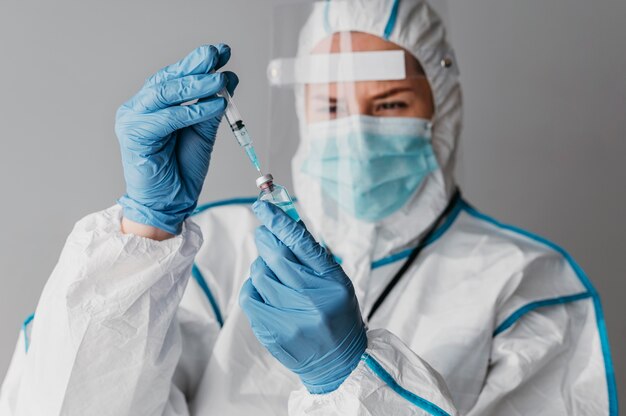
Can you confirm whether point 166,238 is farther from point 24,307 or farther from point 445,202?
point 24,307

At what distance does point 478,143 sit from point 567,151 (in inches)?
11.1

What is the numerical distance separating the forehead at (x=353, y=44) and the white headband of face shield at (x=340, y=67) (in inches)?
0.8

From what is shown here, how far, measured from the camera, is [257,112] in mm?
2422

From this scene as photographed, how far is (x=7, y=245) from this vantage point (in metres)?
2.15

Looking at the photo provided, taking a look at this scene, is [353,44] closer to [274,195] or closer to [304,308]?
[274,195]

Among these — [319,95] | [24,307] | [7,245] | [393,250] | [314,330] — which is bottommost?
[24,307]

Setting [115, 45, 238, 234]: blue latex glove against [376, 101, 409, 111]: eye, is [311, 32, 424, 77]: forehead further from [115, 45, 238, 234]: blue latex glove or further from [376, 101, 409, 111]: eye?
[115, 45, 238, 234]: blue latex glove

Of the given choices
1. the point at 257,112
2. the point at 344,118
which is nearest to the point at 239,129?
the point at 344,118

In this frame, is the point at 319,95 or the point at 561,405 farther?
the point at 319,95

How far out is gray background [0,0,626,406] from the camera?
214 centimetres

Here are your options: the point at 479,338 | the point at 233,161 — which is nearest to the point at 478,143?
the point at 233,161

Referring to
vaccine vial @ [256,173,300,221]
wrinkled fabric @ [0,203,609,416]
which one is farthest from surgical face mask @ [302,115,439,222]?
vaccine vial @ [256,173,300,221]

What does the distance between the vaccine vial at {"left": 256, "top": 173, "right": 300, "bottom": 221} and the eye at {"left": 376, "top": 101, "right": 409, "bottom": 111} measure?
55 centimetres

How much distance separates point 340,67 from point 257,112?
33.4 inches
